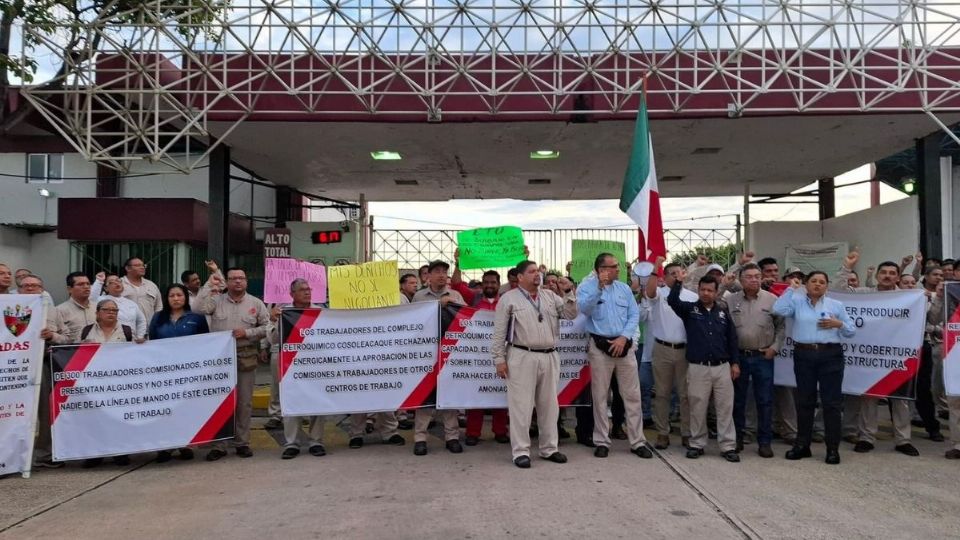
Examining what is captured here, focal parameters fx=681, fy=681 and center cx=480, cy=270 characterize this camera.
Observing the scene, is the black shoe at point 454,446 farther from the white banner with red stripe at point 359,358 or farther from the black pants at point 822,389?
the black pants at point 822,389

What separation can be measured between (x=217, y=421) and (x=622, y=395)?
3824 mm

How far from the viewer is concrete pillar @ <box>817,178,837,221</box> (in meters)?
17.0

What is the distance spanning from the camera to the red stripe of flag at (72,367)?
6.09 metres

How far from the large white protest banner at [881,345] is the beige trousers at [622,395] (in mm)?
1595

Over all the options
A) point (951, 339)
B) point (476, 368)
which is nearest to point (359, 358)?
point (476, 368)

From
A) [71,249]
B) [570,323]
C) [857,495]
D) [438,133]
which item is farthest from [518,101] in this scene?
[71,249]

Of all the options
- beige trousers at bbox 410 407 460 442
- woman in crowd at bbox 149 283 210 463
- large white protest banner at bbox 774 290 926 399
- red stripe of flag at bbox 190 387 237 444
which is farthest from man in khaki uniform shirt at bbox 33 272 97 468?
large white protest banner at bbox 774 290 926 399

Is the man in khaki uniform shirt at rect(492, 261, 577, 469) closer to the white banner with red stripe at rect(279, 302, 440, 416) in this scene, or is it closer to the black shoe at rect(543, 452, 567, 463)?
the black shoe at rect(543, 452, 567, 463)

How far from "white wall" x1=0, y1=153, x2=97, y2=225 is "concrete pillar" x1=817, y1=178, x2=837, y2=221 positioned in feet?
62.8

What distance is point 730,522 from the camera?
15.0 ft

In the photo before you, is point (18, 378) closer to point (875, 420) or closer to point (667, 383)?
point (667, 383)

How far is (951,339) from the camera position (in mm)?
6574

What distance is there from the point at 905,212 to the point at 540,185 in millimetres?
7849

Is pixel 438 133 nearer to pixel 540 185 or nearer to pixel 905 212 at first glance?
pixel 540 185
